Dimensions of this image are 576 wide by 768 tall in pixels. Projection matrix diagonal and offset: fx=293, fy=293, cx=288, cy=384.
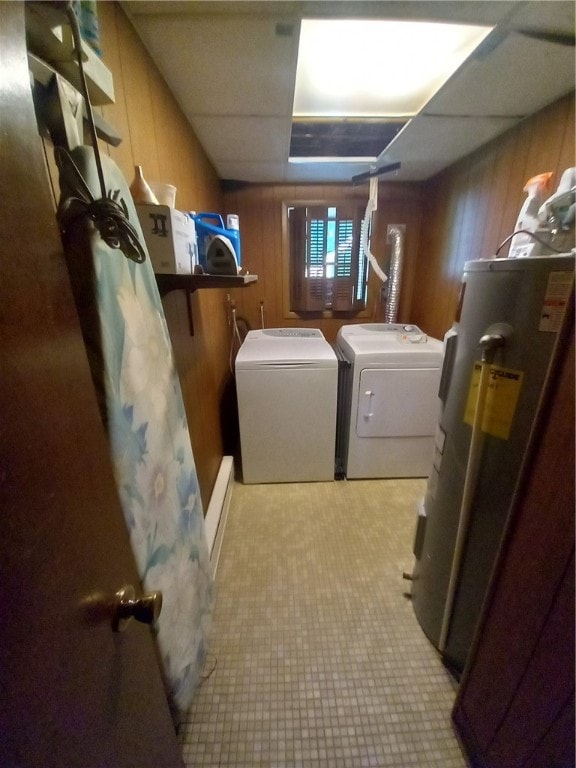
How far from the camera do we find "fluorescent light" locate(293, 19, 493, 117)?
1.01 m

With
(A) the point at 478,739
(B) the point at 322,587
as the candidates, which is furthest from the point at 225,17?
(A) the point at 478,739

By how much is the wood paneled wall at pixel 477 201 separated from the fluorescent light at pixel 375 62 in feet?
2.03

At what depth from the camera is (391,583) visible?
56.6 inches

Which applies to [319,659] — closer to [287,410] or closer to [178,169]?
[287,410]

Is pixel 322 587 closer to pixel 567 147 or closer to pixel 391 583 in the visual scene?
pixel 391 583

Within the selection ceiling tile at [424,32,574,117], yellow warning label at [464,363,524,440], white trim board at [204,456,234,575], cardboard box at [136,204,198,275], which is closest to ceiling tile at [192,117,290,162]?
ceiling tile at [424,32,574,117]

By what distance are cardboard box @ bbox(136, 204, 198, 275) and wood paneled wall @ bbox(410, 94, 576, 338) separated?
1733mm

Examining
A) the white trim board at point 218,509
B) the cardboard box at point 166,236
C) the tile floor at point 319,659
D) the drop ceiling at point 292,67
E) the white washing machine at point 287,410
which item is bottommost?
the tile floor at point 319,659

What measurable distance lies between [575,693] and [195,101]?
2260mm

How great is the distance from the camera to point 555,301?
0.68m

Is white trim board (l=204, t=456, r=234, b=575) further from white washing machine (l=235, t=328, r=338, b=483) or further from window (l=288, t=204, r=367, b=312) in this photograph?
window (l=288, t=204, r=367, b=312)

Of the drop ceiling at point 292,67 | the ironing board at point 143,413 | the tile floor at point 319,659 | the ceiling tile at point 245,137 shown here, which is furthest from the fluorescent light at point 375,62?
the tile floor at point 319,659

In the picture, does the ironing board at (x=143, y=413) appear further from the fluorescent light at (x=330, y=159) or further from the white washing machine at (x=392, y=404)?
the fluorescent light at (x=330, y=159)

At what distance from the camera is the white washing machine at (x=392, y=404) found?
189 centimetres
